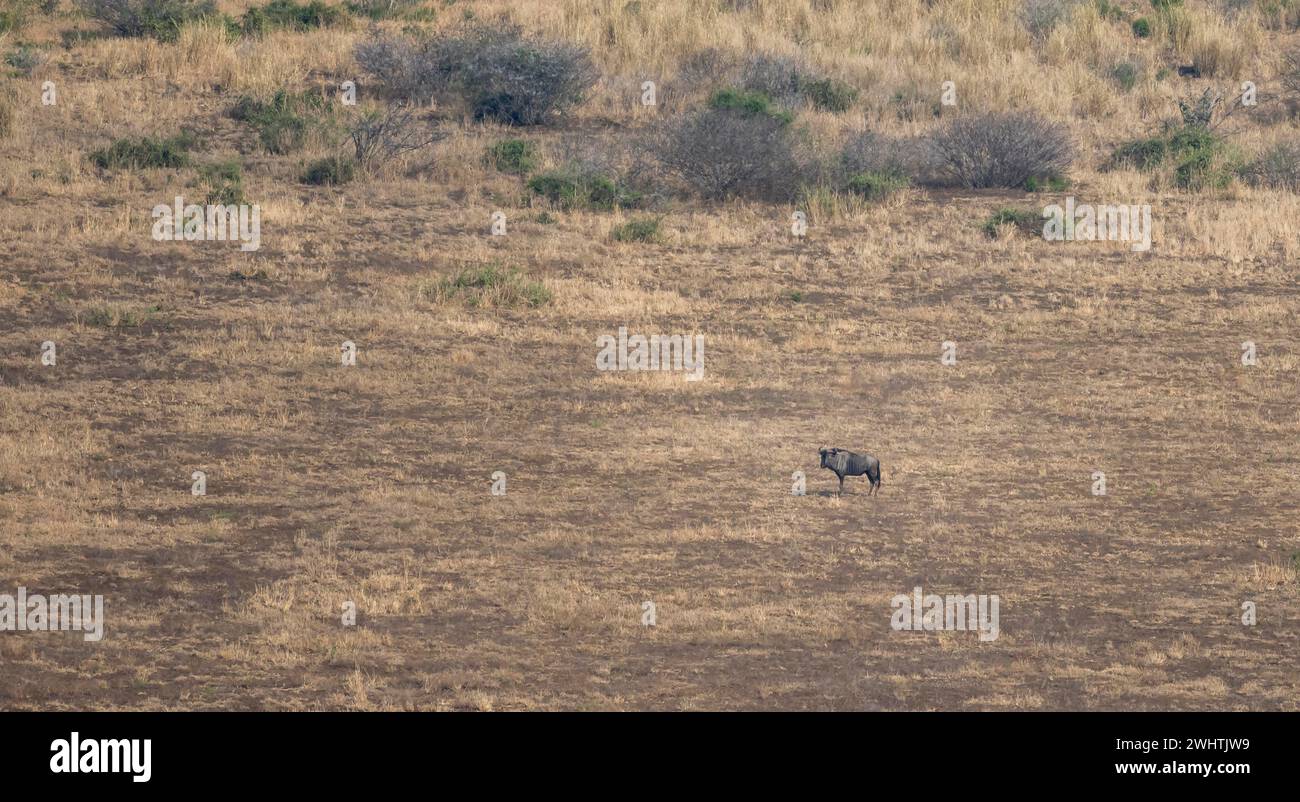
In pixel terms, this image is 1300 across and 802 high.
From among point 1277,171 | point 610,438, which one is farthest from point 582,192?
point 1277,171

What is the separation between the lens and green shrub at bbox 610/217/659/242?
1894 centimetres

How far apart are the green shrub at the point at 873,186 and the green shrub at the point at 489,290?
16.8 feet

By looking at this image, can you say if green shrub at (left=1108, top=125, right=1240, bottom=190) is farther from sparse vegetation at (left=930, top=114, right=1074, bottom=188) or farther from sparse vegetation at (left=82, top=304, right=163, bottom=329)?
sparse vegetation at (left=82, top=304, right=163, bottom=329)

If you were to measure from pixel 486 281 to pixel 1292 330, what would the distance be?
8.04 meters

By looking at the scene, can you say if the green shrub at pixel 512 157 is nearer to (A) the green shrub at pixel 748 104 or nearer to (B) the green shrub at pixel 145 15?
(A) the green shrub at pixel 748 104

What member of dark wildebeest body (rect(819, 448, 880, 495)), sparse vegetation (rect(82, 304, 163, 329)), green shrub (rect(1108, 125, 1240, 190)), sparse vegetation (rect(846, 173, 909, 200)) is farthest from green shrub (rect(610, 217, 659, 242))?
green shrub (rect(1108, 125, 1240, 190))

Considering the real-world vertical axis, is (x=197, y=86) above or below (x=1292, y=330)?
above

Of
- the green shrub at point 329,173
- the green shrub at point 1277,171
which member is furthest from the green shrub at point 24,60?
the green shrub at point 1277,171

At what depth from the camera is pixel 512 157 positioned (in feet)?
69.8

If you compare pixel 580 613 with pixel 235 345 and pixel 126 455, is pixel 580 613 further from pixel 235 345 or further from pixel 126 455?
pixel 235 345

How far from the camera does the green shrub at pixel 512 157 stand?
21156 mm

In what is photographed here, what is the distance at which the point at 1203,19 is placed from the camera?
89.7ft

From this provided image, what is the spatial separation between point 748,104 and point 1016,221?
3.92 metres

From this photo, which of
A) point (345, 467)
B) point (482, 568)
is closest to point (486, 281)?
point (345, 467)
